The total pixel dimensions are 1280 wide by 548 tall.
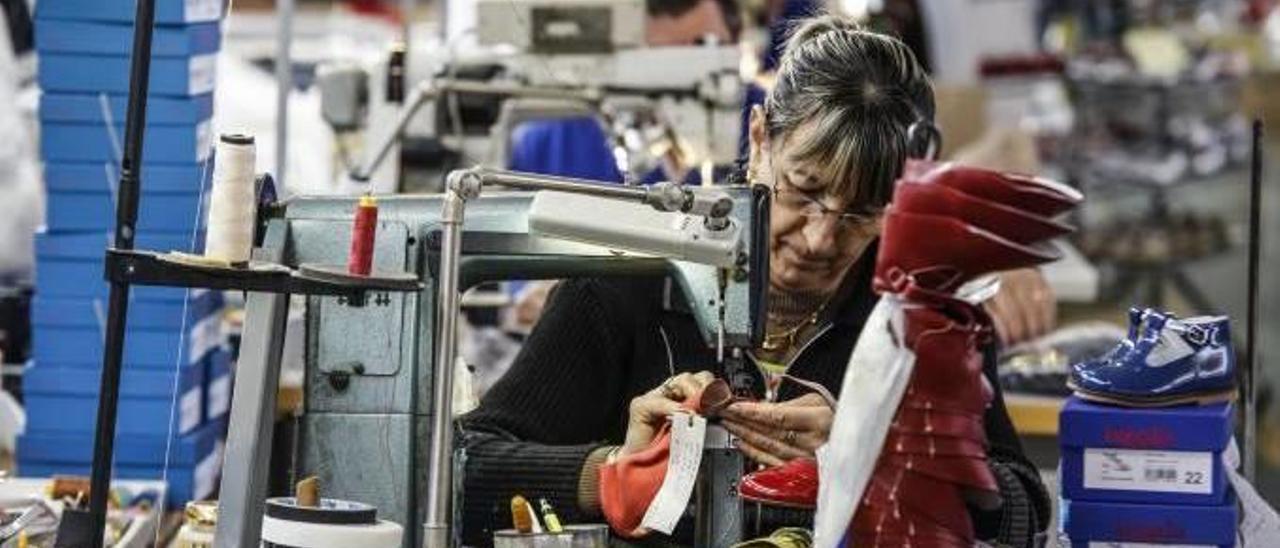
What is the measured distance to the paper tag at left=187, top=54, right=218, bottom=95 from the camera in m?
3.96

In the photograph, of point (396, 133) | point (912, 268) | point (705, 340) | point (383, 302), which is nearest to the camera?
point (912, 268)

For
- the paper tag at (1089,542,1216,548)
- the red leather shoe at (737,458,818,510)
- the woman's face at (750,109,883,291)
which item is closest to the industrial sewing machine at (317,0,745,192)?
the woman's face at (750,109,883,291)

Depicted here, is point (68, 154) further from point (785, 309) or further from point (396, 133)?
point (785, 309)

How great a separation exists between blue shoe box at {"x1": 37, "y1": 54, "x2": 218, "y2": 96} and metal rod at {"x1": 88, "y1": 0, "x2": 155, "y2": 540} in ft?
5.15

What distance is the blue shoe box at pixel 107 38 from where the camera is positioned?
3.94 meters

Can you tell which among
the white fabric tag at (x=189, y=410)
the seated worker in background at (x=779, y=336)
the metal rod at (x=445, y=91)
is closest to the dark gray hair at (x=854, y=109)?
the seated worker in background at (x=779, y=336)

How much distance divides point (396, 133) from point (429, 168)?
14 centimetres

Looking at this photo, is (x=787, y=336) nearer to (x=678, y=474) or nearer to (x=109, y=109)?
(x=678, y=474)

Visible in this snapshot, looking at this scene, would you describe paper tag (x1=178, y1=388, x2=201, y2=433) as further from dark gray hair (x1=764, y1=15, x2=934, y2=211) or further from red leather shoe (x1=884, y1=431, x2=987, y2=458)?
red leather shoe (x1=884, y1=431, x2=987, y2=458)

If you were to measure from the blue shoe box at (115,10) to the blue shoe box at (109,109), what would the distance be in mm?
119

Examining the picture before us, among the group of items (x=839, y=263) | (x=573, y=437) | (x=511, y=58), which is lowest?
(x=573, y=437)

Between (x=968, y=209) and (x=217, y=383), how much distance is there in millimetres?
2124

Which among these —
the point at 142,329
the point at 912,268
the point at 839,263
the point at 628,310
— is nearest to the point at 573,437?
the point at 628,310

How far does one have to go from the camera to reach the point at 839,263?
2.94 meters
